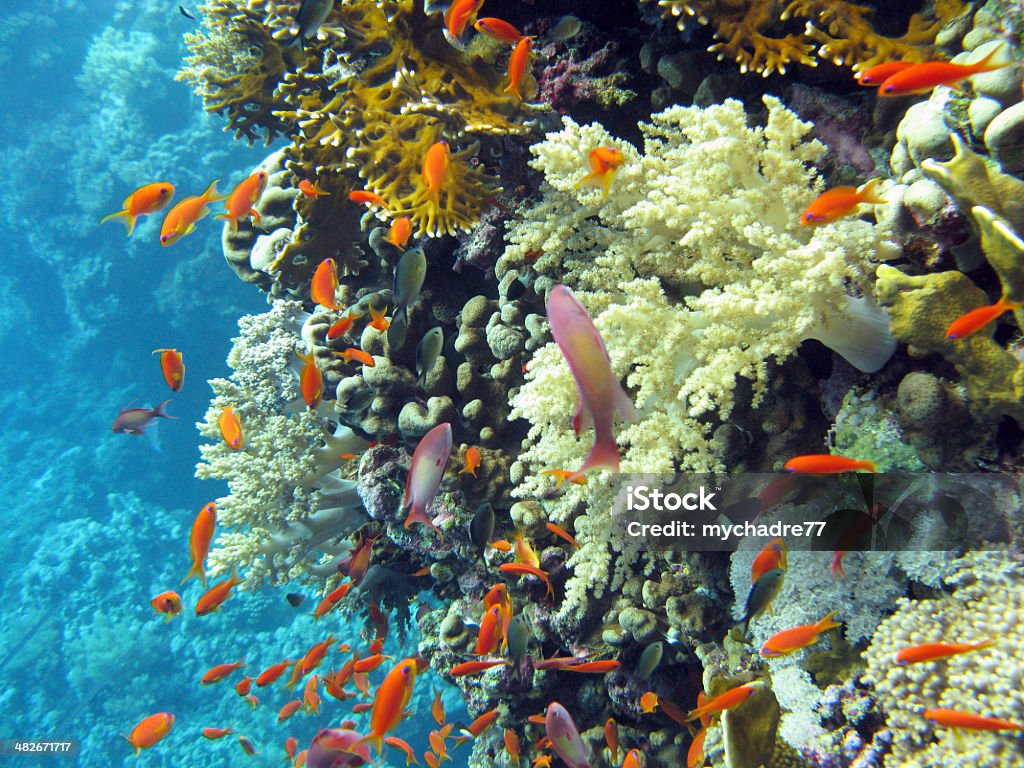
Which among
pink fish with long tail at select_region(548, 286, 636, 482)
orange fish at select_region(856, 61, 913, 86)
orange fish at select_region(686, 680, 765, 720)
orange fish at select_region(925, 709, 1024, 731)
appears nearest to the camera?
pink fish with long tail at select_region(548, 286, 636, 482)

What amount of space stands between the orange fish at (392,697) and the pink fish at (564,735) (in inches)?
32.6

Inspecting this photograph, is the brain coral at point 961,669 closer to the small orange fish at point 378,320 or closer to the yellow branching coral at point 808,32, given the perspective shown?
the yellow branching coral at point 808,32

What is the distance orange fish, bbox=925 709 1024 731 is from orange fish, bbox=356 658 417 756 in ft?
7.83

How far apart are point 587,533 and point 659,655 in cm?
81

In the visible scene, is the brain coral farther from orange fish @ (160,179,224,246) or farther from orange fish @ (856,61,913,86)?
orange fish @ (160,179,224,246)

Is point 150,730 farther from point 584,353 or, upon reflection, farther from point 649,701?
point 584,353

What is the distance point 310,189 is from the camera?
413 cm

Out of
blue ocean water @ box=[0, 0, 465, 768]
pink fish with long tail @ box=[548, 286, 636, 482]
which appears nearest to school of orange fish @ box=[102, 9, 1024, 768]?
pink fish with long tail @ box=[548, 286, 636, 482]

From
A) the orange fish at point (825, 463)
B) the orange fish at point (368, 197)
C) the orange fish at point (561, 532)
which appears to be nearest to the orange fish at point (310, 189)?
the orange fish at point (368, 197)

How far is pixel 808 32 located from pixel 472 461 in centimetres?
321

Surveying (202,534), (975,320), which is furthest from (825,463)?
(202,534)

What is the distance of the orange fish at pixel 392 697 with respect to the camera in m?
2.90

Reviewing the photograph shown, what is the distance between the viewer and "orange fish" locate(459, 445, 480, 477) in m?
3.79

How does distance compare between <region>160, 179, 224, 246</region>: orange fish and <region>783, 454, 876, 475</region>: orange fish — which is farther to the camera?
<region>160, 179, 224, 246</region>: orange fish
